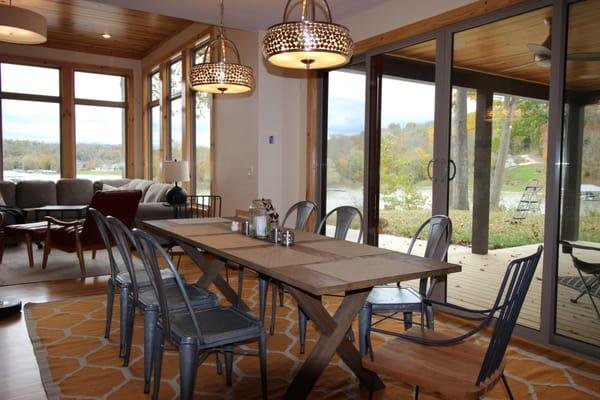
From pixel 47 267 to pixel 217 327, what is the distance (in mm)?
4093

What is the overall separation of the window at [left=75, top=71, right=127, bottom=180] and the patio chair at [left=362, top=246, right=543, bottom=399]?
8761 mm

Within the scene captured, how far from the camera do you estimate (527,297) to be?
3.29 m

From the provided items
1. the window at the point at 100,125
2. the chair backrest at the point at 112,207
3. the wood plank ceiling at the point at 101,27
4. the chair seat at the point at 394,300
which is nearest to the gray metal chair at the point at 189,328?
the chair seat at the point at 394,300

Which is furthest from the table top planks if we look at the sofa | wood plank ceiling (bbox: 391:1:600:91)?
the sofa

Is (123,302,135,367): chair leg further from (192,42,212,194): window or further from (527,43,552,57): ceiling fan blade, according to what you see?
(192,42,212,194): window

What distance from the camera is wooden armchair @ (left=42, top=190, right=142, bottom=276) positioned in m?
4.74

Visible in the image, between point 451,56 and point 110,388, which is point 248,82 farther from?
point 110,388

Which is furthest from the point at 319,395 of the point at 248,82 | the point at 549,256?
the point at 248,82

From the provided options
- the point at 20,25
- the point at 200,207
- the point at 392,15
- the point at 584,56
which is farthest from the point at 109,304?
the point at 200,207

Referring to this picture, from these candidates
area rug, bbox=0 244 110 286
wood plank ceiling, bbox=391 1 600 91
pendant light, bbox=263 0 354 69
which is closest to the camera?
pendant light, bbox=263 0 354 69

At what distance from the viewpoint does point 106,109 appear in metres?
9.51

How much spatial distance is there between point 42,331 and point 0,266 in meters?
2.64

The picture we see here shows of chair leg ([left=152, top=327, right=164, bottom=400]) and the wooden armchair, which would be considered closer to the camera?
chair leg ([left=152, top=327, right=164, bottom=400])

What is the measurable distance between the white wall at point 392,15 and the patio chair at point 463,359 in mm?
2551
